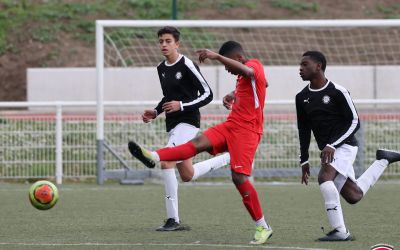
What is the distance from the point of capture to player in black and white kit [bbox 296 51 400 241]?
9.76 meters

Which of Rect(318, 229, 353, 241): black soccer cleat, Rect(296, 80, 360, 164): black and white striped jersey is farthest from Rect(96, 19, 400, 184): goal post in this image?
Rect(318, 229, 353, 241): black soccer cleat

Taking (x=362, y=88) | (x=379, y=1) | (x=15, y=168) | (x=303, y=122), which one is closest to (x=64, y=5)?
(x=379, y=1)

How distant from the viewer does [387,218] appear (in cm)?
1195

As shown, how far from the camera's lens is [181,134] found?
11125 millimetres

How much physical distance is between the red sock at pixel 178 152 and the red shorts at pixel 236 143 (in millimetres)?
189

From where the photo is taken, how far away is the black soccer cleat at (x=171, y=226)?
35.4ft

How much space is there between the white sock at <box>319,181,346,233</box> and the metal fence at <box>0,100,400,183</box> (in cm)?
820

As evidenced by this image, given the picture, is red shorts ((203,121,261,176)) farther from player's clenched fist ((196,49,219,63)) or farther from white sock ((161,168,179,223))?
white sock ((161,168,179,223))

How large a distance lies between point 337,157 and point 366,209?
3360mm

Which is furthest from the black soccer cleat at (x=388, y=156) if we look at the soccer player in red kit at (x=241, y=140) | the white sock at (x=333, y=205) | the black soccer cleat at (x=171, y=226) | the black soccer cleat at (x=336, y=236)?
the black soccer cleat at (x=171, y=226)

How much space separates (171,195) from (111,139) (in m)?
7.11

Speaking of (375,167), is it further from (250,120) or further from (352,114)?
(250,120)

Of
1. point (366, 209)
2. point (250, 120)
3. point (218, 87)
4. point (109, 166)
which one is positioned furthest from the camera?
point (218, 87)

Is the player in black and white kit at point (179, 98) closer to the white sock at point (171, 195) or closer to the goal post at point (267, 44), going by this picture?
the white sock at point (171, 195)
